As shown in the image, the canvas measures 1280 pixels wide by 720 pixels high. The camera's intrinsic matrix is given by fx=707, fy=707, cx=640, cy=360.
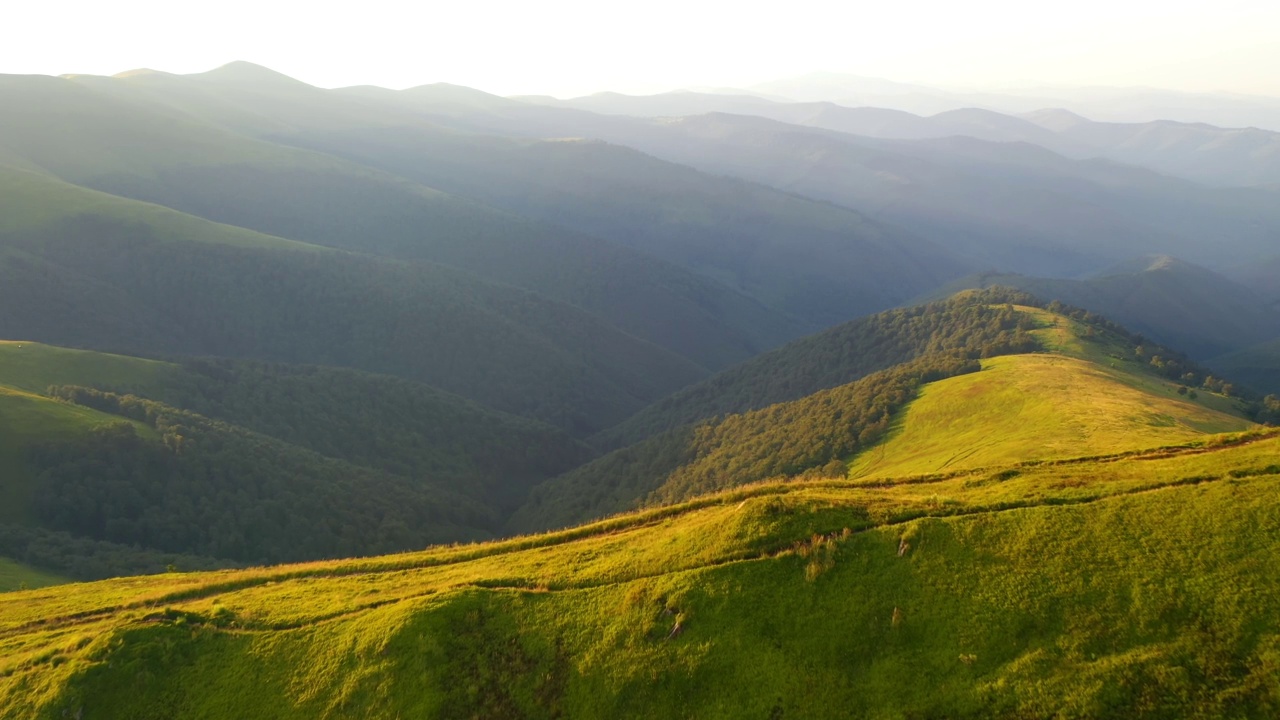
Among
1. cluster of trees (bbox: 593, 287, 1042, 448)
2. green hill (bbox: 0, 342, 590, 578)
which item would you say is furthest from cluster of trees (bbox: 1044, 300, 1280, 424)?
green hill (bbox: 0, 342, 590, 578)

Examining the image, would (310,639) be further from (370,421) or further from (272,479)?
(370,421)

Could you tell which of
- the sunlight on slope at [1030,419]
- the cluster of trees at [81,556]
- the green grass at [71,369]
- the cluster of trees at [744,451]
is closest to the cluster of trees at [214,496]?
the cluster of trees at [81,556]

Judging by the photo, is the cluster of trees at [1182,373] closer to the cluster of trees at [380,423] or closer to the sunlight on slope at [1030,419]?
the sunlight on slope at [1030,419]

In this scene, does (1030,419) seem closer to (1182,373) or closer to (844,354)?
(1182,373)

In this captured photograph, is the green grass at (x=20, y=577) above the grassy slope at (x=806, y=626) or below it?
below

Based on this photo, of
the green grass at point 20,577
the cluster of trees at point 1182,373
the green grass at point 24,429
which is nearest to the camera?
the green grass at point 20,577

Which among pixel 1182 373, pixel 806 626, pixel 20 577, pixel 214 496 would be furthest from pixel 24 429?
pixel 1182 373

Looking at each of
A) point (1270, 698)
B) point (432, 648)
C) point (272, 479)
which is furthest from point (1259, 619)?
point (272, 479)
